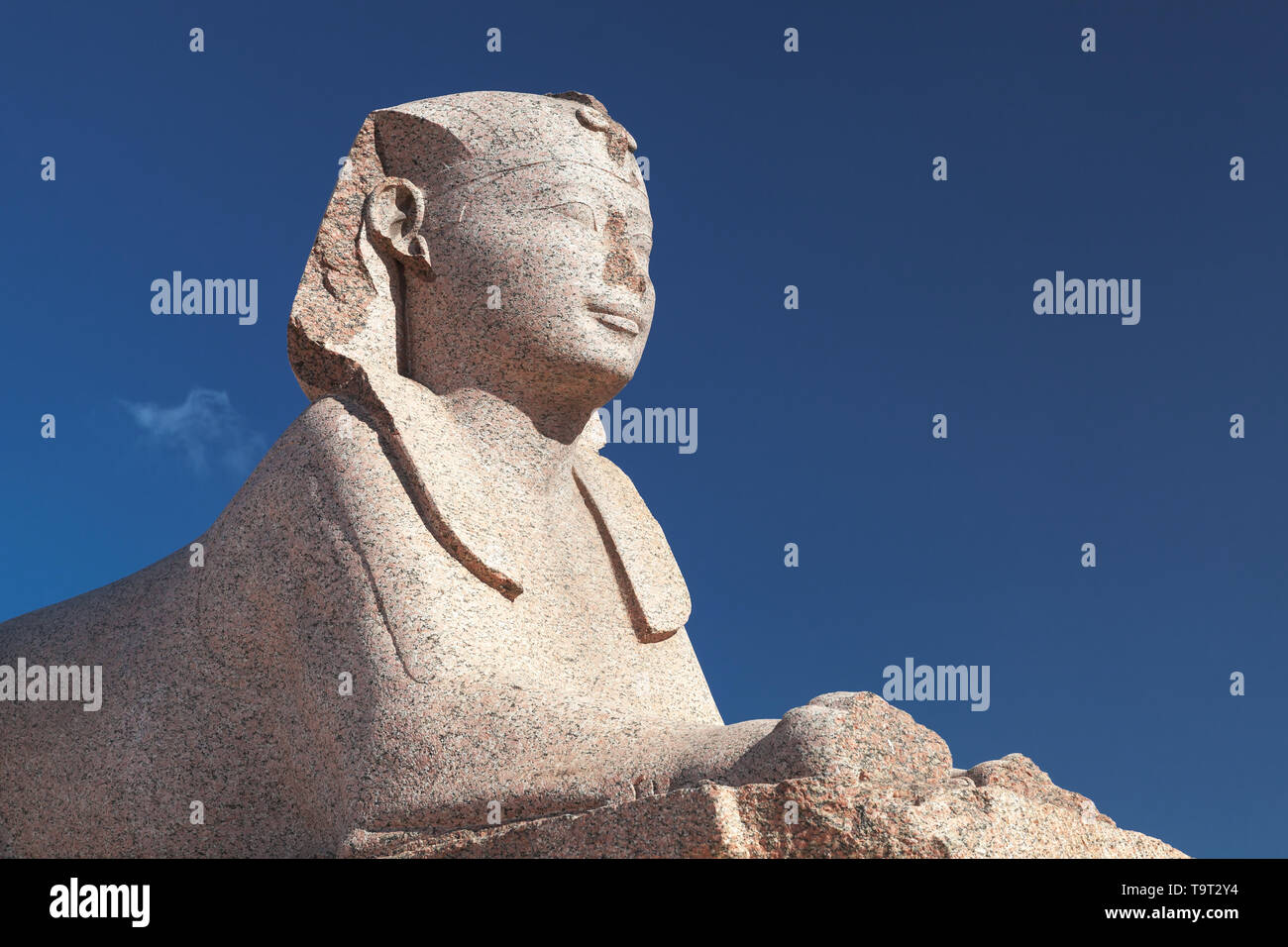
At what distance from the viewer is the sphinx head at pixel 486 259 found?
5.86m

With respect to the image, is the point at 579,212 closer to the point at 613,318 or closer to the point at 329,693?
the point at 613,318

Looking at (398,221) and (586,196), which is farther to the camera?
(398,221)

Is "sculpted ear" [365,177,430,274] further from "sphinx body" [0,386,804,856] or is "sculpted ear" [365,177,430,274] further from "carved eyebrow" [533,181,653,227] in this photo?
"sphinx body" [0,386,804,856]

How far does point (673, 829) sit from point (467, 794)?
78 cm

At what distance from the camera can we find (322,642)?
16.8ft

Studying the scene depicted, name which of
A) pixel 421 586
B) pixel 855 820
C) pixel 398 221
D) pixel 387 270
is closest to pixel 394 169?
pixel 398 221

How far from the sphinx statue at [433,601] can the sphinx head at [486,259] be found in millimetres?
12

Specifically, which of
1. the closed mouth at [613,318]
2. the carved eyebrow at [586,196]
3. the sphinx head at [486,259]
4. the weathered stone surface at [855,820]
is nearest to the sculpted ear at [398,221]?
the sphinx head at [486,259]

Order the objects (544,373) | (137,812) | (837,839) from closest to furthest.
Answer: (837,839), (137,812), (544,373)

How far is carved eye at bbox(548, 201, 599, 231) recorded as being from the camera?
592 centimetres

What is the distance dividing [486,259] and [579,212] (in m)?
0.40

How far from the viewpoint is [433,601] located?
5.01 metres
